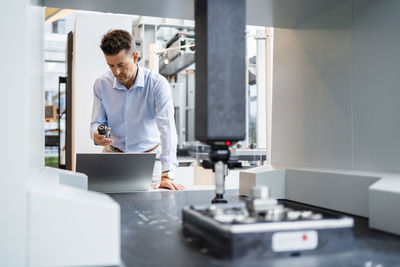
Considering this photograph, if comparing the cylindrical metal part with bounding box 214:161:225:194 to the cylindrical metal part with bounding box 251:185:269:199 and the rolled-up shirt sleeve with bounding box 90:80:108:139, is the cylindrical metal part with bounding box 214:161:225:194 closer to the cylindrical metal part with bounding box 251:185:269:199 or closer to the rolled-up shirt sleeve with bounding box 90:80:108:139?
the cylindrical metal part with bounding box 251:185:269:199

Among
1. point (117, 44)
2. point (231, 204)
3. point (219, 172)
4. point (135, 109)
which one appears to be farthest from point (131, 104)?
point (231, 204)

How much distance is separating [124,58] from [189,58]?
4.07 metres

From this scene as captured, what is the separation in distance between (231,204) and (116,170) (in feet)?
2.86

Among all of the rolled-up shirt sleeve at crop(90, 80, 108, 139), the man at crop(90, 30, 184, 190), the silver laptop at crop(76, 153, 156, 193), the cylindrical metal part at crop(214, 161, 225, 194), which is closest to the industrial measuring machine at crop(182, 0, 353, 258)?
the cylindrical metal part at crop(214, 161, 225, 194)

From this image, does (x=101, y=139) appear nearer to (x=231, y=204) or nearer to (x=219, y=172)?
(x=219, y=172)

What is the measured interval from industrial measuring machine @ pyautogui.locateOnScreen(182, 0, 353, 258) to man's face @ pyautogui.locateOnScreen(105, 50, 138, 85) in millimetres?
1183

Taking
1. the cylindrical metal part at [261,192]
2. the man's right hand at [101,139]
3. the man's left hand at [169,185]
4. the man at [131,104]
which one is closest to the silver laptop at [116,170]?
the man's left hand at [169,185]

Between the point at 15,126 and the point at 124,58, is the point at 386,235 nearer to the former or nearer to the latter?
the point at 15,126

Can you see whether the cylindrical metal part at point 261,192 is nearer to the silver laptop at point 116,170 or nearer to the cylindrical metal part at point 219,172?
the cylindrical metal part at point 219,172

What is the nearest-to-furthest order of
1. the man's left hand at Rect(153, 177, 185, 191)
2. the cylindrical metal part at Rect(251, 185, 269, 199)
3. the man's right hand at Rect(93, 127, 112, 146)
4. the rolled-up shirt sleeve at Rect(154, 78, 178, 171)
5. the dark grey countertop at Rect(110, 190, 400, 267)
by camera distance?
the dark grey countertop at Rect(110, 190, 400, 267) → the cylindrical metal part at Rect(251, 185, 269, 199) → the man's left hand at Rect(153, 177, 185, 191) → the man's right hand at Rect(93, 127, 112, 146) → the rolled-up shirt sleeve at Rect(154, 78, 178, 171)

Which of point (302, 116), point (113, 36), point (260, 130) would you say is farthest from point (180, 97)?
point (302, 116)

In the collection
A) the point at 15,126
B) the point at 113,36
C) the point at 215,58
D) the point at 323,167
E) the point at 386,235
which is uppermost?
the point at 113,36

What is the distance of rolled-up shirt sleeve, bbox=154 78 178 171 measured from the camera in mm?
2014

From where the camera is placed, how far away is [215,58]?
919 mm
